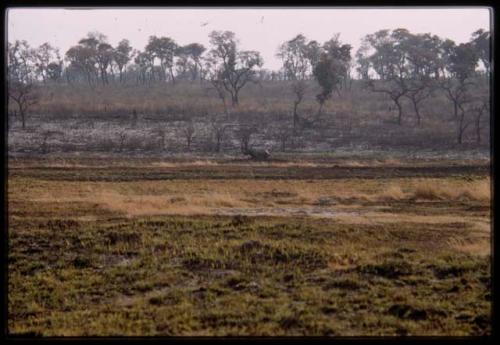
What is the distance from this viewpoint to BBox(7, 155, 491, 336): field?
23.7 ft

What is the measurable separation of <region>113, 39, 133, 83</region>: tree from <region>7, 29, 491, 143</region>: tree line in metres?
0.14

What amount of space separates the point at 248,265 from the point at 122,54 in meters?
89.2

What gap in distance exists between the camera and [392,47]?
88938mm

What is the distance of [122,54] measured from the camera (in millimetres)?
93250

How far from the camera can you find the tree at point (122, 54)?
92.2 meters

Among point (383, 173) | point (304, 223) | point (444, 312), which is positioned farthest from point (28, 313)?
point (383, 173)

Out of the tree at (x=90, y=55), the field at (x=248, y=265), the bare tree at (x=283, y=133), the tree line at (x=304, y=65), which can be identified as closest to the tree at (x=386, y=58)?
the tree line at (x=304, y=65)

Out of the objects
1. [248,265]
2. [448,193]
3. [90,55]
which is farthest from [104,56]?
[248,265]

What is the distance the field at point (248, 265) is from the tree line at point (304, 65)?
43859 millimetres

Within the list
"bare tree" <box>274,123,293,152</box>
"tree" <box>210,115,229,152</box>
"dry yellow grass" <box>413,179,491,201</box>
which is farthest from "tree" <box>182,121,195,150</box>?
"dry yellow grass" <box>413,179,491,201</box>

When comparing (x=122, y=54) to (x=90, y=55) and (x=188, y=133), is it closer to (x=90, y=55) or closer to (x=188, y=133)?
(x=90, y=55)
